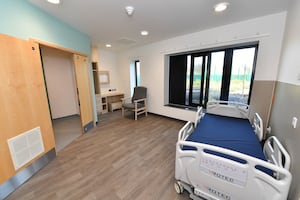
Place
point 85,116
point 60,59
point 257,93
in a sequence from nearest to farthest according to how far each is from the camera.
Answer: point 257,93 → point 85,116 → point 60,59

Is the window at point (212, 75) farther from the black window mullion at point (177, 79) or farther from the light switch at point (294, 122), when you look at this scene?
the light switch at point (294, 122)

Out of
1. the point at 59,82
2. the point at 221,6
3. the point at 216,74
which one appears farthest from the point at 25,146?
the point at 216,74

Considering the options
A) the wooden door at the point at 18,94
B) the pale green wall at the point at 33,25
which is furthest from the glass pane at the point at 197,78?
the wooden door at the point at 18,94

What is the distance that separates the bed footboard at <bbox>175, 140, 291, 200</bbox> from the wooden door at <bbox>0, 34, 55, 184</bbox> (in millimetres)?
2036

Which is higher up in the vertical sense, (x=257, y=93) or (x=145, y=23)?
(x=145, y=23)

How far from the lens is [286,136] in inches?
55.7

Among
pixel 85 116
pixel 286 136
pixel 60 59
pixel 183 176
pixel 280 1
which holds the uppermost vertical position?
pixel 280 1

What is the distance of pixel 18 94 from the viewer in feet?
5.09

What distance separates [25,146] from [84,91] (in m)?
1.59

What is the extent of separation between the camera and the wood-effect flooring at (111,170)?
56.9 inches

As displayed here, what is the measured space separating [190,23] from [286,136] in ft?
7.95

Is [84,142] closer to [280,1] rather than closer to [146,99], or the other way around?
[146,99]

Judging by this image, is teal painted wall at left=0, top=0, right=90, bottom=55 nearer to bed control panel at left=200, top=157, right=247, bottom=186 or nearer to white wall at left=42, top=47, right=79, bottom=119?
white wall at left=42, top=47, right=79, bottom=119

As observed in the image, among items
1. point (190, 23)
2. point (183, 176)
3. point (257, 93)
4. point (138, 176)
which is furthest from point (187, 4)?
point (138, 176)
